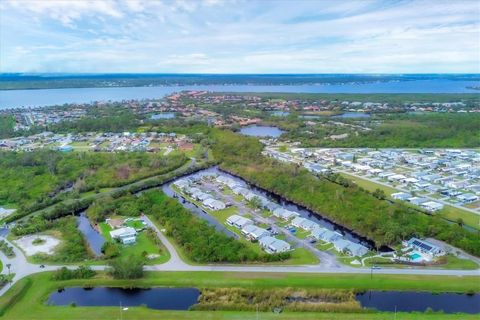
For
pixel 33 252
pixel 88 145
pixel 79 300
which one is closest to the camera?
pixel 79 300

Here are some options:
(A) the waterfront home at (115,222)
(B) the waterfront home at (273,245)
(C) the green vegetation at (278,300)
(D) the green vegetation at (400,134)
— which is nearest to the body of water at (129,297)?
(C) the green vegetation at (278,300)

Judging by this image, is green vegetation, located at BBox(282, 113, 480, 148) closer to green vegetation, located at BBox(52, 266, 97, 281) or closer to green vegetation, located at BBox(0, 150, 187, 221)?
green vegetation, located at BBox(0, 150, 187, 221)

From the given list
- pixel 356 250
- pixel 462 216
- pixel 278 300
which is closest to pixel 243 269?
pixel 278 300

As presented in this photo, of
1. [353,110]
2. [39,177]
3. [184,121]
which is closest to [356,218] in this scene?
[39,177]

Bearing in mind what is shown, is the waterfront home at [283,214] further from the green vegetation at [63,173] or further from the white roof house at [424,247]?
the green vegetation at [63,173]

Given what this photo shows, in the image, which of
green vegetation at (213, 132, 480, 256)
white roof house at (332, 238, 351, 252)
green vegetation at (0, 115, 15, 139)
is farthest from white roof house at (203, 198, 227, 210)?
green vegetation at (0, 115, 15, 139)

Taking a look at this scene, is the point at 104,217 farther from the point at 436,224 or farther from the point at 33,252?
the point at 436,224
